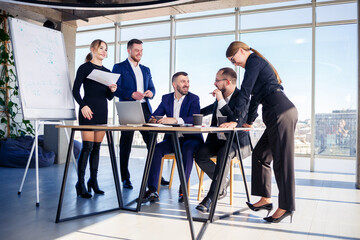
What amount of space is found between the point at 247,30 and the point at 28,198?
16.2 ft

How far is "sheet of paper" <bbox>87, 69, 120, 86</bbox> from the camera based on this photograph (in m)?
3.08

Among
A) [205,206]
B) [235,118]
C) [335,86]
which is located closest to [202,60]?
[335,86]

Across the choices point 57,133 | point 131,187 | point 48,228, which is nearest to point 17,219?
point 48,228

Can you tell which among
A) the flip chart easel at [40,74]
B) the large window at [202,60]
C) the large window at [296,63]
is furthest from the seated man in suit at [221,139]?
the large window at [202,60]

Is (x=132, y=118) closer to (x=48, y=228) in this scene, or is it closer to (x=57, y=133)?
(x=48, y=228)

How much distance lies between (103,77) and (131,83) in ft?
2.67

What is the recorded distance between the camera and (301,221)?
2.70 meters

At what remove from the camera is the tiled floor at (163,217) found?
2330mm

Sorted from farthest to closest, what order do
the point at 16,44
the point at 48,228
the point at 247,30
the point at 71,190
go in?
the point at 247,30
the point at 71,190
the point at 16,44
the point at 48,228

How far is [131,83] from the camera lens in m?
3.93

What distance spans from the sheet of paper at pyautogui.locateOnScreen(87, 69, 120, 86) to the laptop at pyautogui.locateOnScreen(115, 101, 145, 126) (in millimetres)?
492

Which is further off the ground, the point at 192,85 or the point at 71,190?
the point at 192,85

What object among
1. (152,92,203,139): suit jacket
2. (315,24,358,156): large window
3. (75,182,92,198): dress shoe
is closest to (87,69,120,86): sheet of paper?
(152,92,203,139): suit jacket

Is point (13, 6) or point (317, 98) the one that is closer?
point (13, 6)
